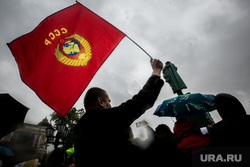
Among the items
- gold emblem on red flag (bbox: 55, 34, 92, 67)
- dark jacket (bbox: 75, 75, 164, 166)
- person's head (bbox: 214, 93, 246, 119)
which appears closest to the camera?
dark jacket (bbox: 75, 75, 164, 166)

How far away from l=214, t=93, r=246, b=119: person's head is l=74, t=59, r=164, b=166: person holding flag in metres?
1.70

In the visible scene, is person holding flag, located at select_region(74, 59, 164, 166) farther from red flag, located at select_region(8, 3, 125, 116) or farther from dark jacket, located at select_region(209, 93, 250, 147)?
dark jacket, located at select_region(209, 93, 250, 147)

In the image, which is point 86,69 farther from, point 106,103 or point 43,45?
point 106,103

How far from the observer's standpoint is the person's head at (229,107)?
2.16m

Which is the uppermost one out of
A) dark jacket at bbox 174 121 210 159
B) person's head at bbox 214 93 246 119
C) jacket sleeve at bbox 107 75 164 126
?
person's head at bbox 214 93 246 119

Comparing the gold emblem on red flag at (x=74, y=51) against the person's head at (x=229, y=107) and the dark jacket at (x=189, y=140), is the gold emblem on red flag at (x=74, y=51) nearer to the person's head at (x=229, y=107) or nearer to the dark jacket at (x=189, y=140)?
the dark jacket at (x=189, y=140)

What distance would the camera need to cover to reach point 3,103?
3.06 meters

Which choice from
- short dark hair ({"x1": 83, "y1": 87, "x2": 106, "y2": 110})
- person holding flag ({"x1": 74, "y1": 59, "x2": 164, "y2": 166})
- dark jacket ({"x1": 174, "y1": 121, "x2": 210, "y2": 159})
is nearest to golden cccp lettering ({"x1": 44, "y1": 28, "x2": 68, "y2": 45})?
short dark hair ({"x1": 83, "y1": 87, "x2": 106, "y2": 110})

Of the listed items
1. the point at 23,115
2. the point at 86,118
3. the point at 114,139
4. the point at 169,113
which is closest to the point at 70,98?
the point at 86,118

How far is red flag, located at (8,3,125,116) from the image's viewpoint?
231cm

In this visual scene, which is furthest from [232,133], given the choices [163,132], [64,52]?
[64,52]

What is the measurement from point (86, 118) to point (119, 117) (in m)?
0.31

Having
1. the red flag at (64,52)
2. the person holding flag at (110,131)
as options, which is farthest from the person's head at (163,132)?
the person holding flag at (110,131)

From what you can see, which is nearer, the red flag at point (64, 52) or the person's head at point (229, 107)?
the person's head at point (229, 107)
